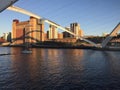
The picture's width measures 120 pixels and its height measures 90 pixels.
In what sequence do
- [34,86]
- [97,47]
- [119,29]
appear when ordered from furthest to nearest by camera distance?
[97,47] < [119,29] < [34,86]

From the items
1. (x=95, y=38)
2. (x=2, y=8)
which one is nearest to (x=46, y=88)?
(x=2, y=8)

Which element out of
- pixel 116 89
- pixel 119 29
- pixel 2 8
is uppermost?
pixel 119 29

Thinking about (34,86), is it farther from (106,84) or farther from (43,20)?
(43,20)

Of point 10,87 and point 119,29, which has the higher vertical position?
point 119,29

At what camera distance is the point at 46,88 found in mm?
19906

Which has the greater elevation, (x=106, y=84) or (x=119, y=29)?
(x=119, y=29)

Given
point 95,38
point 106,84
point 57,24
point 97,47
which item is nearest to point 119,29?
point 97,47

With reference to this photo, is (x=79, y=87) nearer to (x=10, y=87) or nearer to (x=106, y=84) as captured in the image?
(x=106, y=84)

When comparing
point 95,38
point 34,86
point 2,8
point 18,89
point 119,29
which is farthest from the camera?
point 95,38

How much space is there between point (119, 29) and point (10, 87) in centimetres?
10926

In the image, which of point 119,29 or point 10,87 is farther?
point 119,29

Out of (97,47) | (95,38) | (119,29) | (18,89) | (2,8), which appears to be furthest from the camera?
(95,38)

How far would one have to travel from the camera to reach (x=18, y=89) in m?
19.4

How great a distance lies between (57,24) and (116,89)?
113836 mm
